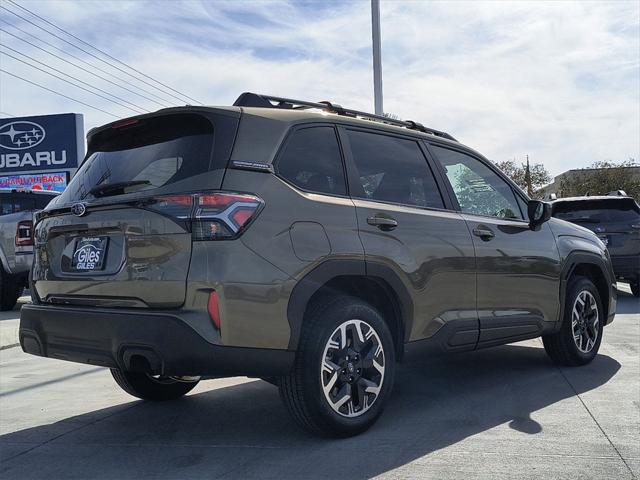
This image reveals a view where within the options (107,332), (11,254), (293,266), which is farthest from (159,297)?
(11,254)

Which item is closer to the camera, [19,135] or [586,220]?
[586,220]

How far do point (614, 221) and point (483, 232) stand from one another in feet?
23.9

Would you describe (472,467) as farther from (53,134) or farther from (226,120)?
(53,134)

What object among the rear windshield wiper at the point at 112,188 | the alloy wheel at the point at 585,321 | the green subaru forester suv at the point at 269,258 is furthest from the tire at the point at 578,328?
the rear windshield wiper at the point at 112,188

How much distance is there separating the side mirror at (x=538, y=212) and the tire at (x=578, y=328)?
76 centimetres

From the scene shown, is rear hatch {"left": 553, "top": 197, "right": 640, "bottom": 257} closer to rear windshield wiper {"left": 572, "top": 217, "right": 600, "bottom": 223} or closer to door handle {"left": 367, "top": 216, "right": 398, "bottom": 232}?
rear windshield wiper {"left": 572, "top": 217, "right": 600, "bottom": 223}

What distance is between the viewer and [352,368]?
390 cm

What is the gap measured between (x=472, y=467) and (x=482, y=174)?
2.56 metres

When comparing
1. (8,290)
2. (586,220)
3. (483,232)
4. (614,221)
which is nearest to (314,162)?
(483,232)

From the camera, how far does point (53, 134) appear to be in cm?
2728

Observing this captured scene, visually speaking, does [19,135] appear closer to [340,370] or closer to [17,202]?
[17,202]

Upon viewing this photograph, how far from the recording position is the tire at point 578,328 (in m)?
5.77

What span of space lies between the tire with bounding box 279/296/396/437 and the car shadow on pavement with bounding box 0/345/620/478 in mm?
149

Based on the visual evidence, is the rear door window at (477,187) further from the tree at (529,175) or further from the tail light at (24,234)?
the tree at (529,175)
